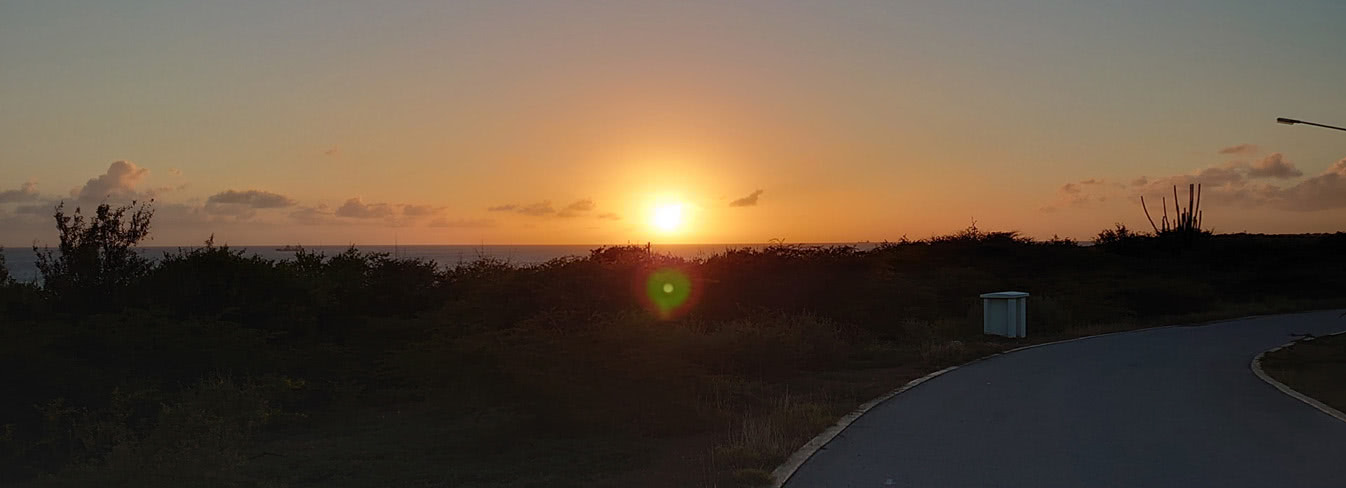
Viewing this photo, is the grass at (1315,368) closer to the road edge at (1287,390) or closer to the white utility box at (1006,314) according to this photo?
the road edge at (1287,390)

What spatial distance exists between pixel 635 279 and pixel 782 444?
70.4 feet

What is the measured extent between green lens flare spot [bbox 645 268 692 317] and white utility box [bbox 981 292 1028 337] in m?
8.97

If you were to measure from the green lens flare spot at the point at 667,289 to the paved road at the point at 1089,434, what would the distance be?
13.1 metres

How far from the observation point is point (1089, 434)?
35.6 ft

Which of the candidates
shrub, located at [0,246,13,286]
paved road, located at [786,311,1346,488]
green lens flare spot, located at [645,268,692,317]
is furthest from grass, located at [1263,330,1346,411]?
shrub, located at [0,246,13,286]

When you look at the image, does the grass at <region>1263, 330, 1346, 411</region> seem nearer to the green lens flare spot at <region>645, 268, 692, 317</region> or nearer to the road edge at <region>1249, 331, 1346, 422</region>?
the road edge at <region>1249, 331, 1346, 422</region>

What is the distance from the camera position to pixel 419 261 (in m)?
30.7

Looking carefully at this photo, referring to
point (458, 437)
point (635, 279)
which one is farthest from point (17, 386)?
point (635, 279)

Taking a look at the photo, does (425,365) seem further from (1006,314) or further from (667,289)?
(1006,314)

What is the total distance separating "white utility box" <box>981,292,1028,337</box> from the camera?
25.9m

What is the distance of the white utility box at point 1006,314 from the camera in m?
25.9

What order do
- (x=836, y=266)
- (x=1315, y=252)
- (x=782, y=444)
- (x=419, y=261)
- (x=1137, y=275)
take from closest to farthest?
(x=782, y=444)
(x=419, y=261)
(x=836, y=266)
(x=1137, y=275)
(x=1315, y=252)

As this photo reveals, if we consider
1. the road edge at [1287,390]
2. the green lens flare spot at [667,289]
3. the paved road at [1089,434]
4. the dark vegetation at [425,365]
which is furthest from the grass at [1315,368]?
the green lens flare spot at [667,289]

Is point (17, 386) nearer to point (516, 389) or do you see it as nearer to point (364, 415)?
point (364, 415)
